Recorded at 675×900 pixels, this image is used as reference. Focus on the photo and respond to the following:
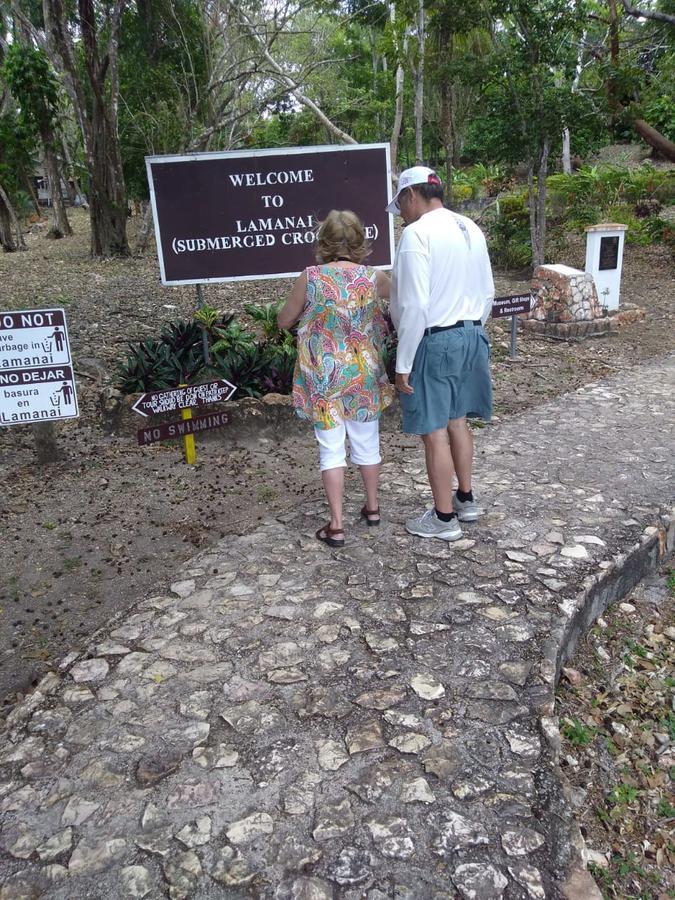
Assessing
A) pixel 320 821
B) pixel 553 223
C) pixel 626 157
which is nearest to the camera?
pixel 320 821

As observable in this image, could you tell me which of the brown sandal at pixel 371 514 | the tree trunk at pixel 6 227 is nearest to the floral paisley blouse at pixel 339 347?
the brown sandal at pixel 371 514

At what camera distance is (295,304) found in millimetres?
3562

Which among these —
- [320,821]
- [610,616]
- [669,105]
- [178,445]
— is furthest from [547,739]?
[669,105]

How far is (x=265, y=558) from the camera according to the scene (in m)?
3.82

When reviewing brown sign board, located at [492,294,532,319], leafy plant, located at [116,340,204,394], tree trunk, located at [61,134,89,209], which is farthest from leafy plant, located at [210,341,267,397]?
tree trunk, located at [61,134,89,209]

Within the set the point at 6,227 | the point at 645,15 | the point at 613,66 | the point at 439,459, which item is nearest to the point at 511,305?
the point at 439,459

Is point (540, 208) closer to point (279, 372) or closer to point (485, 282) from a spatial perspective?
point (279, 372)

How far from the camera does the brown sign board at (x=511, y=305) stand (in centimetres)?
738

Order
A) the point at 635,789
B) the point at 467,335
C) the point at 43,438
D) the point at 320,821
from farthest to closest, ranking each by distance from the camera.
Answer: the point at 43,438, the point at 467,335, the point at 635,789, the point at 320,821

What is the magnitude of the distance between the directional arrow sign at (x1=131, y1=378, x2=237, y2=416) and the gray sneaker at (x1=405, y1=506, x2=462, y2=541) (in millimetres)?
1627

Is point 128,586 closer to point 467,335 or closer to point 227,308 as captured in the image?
point 467,335

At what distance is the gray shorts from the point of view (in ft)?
11.4

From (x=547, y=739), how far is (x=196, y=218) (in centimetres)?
446

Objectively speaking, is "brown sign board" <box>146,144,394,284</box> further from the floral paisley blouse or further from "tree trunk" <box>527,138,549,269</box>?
"tree trunk" <box>527,138,549,269</box>
